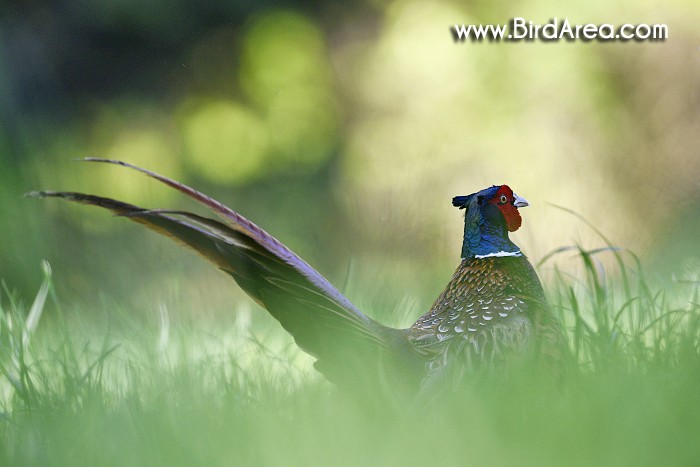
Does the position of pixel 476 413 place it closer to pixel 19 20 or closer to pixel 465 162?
pixel 465 162

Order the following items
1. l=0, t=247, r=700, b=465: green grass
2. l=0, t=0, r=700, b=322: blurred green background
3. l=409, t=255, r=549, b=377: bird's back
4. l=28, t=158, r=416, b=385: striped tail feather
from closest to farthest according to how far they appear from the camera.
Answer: l=0, t=247, r=700, b=465: green grass, l=28, t=158, r=416, b=385: striped tail feather, l=409, t=255, r=549, b=377: bird's back, l=0, t=0, r=700, b=322: blurred green background

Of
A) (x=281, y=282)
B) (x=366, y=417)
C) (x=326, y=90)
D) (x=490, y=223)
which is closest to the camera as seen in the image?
(x=366, y=417)

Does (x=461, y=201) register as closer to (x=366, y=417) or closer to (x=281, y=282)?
(x=281, y=282)

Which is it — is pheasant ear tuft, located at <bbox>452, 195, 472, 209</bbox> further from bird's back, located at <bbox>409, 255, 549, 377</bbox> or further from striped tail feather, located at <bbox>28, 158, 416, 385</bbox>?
striped tail feather, located at <bbox>28, 158, 416, 385</bbox>

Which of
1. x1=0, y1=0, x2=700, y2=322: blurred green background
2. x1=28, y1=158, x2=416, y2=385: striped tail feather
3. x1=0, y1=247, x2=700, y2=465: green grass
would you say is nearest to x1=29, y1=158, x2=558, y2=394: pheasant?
x1=28, y1=158, x2=416, y2=385: striped tail feather

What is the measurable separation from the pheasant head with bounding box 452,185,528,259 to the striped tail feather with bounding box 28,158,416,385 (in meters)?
0.42

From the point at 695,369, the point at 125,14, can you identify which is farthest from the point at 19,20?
the point at 695,369

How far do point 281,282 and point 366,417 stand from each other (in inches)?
12.0

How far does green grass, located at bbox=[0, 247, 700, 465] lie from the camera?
1253 millimetres

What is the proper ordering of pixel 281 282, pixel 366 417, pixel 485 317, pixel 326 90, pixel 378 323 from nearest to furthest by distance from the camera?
pixel 366 417 < pixel 281 282 < pixel 378 323 < pixel 485 317 < pixel 326 90

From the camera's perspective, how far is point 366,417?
142 centimetres

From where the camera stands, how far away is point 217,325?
8.63 feet

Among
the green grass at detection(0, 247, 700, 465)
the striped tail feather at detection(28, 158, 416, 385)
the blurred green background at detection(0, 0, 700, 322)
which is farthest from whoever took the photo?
the blurred green background at detection(0, 0, 700, 322)

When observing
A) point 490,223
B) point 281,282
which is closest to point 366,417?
point 281,282
